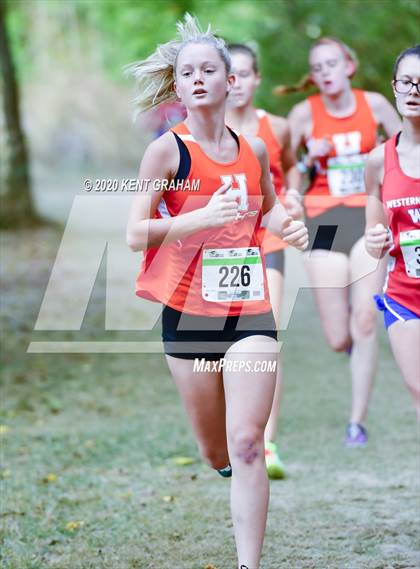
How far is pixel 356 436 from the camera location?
19.4ft

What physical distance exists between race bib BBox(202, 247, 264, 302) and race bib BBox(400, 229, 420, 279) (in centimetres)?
67

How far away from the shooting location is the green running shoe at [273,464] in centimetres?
517

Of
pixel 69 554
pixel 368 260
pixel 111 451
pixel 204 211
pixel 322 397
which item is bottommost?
pixel 322 397

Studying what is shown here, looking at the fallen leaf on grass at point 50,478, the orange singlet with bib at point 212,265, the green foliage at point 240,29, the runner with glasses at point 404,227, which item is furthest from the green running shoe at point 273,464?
the green foliage at point 240,29

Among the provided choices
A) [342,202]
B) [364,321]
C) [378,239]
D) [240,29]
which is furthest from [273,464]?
[240,29]

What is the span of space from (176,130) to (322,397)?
4.14m

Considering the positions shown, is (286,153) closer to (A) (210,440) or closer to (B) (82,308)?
(A) (210,440)

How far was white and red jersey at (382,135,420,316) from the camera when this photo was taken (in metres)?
3.89

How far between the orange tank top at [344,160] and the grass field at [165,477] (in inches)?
55.9

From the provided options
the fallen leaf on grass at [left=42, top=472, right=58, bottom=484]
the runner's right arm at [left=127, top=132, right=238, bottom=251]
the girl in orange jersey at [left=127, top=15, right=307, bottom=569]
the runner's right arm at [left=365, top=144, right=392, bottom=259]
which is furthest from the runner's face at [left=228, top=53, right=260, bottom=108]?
the fallen leaf on grass at [left=42, top=472, right=58, bottom=484]

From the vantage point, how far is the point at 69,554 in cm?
426

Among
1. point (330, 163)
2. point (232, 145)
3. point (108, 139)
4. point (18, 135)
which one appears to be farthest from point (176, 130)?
point (108, 139)

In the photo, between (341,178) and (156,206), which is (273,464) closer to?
(341,178)

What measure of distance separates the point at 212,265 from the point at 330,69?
8.62 feet
